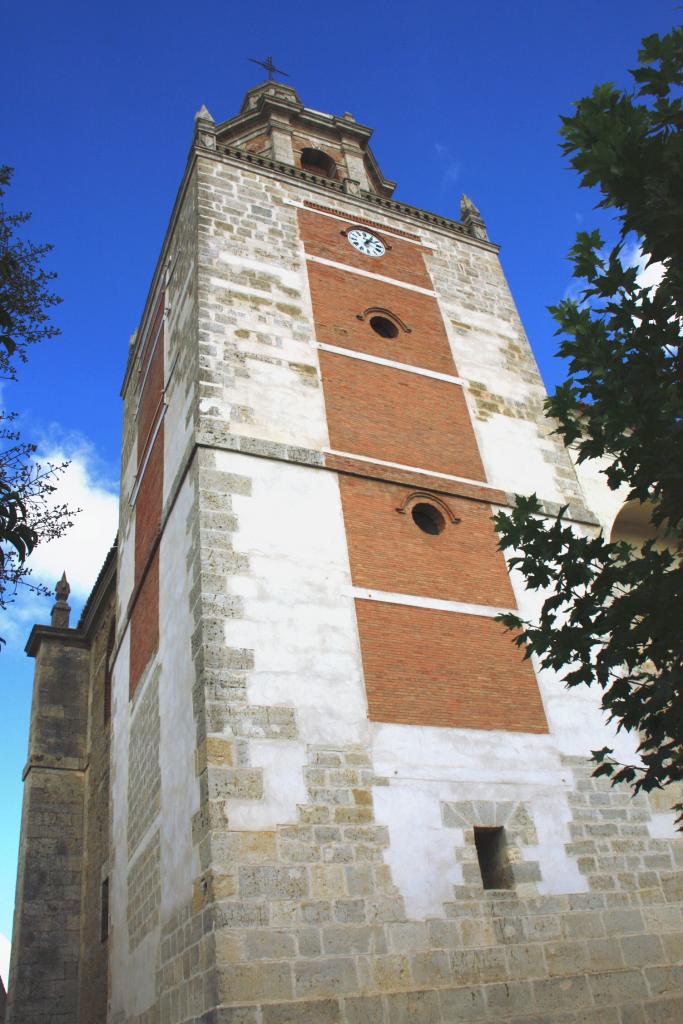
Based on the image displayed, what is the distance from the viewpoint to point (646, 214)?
548 centimetres

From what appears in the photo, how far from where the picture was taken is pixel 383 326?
1447 cm

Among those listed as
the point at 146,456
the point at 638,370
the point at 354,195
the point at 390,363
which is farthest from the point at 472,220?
the point at 638,370

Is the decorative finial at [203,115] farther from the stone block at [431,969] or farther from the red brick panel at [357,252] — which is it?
the stone block at [431,969]

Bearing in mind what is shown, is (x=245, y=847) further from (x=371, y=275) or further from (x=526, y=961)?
(x=371, y=275)

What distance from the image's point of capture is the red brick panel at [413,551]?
10.9 meters

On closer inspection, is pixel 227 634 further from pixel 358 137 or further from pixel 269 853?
pixel 358 137

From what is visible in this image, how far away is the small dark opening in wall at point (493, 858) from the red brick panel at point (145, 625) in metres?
4.85

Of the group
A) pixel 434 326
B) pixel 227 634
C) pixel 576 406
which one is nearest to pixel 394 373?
pixel 434 326

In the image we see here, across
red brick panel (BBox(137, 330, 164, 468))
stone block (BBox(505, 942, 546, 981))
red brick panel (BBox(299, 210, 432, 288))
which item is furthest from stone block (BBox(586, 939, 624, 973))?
red brick panel (BBox(299, 210, 432, 288))

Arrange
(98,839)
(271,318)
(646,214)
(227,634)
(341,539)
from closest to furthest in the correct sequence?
(646,214) < (227,634) < (341,539) < (271,318) < (98,839)

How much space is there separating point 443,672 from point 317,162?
43.1ft

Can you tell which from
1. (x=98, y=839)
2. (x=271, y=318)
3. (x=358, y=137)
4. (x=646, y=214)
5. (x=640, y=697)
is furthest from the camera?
(x=358, y=137)

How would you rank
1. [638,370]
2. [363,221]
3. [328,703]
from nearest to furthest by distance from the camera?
[638,370] → [328,703] → [363,221]

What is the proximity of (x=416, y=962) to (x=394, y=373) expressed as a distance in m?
8.25
